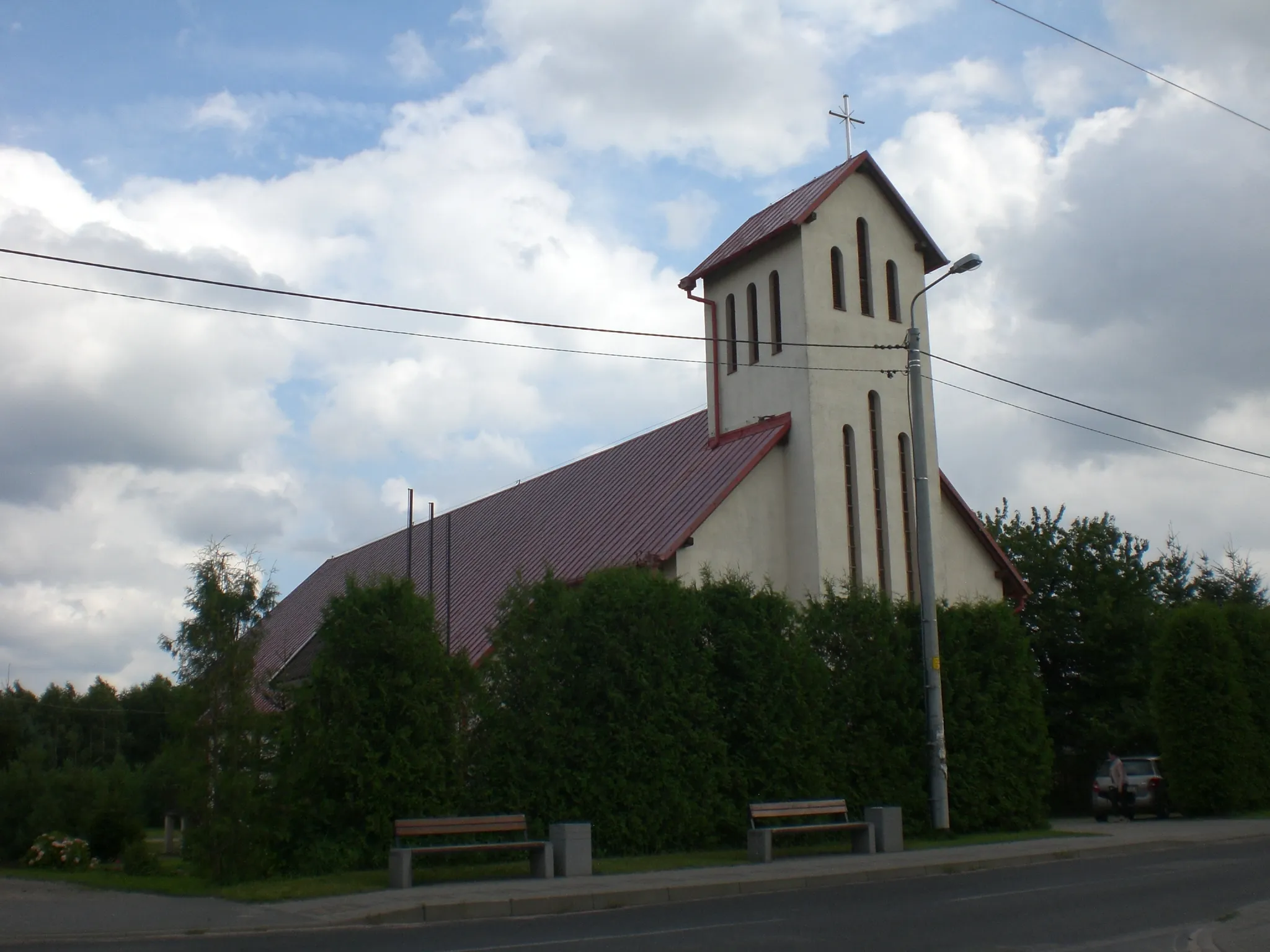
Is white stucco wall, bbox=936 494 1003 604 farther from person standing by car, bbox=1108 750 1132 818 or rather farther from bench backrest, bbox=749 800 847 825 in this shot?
bench backrest, bbox=749 800 847 825

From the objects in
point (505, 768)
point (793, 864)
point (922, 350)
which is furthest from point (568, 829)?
point (922, 350)

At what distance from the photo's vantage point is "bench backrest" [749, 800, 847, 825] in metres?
17.5

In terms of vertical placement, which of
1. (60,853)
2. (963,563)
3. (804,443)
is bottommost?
(60,853)

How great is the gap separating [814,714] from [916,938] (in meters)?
9.94

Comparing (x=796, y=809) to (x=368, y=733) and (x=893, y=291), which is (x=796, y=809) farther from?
(x=893, y=291)

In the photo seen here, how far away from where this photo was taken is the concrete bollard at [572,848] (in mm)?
15633

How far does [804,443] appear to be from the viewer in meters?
26.5

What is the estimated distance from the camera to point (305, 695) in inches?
647

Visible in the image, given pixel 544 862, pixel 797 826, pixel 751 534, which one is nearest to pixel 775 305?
pixel 751 534

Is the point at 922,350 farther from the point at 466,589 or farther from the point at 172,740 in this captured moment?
the point at 172,740

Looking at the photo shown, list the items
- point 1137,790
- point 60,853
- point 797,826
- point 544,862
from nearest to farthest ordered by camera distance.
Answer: point 544,862 < point 797,826 < point 60,853 < point 1137,790

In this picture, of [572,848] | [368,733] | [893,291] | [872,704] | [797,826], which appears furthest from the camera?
[893,291]

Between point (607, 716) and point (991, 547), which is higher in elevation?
point (991, 547)

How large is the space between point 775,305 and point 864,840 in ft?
44.8
